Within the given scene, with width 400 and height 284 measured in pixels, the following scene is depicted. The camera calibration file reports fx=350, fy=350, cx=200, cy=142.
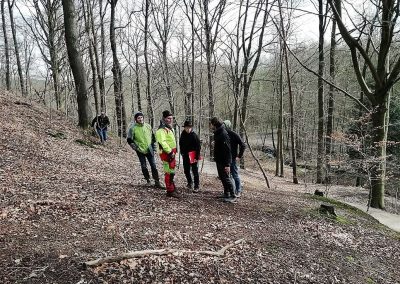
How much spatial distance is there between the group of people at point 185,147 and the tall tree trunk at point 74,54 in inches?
305

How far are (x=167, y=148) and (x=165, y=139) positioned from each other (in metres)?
0.24

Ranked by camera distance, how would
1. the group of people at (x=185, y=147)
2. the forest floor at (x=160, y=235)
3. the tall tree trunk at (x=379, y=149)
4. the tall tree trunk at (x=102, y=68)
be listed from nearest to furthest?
the forest floor at (x=160, y=235) → the group of people at (x=185, y=147) → the tall tree trunk at (x=379, y=149) → the tall tree trunk at (x=102, y=68)

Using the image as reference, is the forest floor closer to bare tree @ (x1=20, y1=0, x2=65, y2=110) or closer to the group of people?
the group of people

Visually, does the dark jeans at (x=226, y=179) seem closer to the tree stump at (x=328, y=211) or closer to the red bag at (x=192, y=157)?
the red bag at (x=192, y=157)

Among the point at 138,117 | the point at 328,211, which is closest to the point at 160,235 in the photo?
the point at 138,117

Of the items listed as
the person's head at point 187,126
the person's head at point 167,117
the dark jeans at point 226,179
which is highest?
the person's head at point 167,117

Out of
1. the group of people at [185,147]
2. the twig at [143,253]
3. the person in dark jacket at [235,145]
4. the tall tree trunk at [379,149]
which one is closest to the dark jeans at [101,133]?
the group of people at [185,147]

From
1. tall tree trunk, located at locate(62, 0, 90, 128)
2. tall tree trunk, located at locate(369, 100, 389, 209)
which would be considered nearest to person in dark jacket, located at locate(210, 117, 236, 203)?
tall tree trunk, located at locate(369, 100, 389, 209)

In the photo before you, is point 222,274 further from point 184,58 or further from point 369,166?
point 184,58

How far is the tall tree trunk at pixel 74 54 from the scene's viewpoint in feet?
48.3

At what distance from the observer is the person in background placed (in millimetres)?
15719

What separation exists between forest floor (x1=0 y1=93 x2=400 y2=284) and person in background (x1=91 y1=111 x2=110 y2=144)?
5.59 metres

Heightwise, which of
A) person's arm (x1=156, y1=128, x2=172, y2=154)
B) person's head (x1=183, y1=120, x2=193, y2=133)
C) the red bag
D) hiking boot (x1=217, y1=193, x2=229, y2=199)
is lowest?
hiking boot (x1=217, y1=193, x2=229, y2=199)

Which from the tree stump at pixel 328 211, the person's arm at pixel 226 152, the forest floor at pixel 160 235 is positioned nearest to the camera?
the forest floor at pixel 160 235
